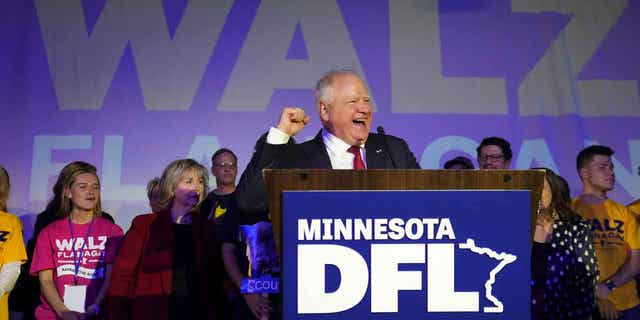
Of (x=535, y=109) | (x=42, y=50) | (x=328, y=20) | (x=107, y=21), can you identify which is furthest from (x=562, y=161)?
(x=42, y=50)

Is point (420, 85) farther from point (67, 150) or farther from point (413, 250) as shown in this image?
point (413, 250)

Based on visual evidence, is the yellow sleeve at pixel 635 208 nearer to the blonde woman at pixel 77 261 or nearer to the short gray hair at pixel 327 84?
the short gray hair at pixel 327 84

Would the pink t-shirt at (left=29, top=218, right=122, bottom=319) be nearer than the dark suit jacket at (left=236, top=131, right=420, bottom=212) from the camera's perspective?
No

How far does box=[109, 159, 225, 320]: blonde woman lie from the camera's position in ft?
10.6

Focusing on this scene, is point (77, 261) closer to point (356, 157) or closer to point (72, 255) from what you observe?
point (72, 255)

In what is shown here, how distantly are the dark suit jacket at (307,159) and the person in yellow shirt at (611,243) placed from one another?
2314 millimetres

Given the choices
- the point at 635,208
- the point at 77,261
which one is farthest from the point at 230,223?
the point at 635,208

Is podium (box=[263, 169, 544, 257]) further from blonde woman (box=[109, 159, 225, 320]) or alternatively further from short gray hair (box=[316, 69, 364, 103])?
blonde woman (box=[109, 159, 225, 320])

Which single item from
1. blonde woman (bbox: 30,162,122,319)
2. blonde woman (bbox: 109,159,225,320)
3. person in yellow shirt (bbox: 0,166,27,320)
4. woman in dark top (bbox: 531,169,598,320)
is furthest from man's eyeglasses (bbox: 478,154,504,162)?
person in yellow shirt (bbox: 0,166,27,320)

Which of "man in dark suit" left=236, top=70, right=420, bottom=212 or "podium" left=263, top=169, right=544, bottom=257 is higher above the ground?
"man in dark suit" left=236, top=70, right=420, bottom=212

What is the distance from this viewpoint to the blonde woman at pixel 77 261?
11.8ft

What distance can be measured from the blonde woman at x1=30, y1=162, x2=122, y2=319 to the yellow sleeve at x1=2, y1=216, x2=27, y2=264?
89 mm

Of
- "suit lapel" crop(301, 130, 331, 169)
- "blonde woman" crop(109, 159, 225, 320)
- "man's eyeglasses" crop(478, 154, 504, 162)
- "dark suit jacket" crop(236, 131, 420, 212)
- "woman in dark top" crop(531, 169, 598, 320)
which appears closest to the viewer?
"dark suit jacket" crop(236, 131, 420, 212)

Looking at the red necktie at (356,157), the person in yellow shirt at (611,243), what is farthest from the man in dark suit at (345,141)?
the person in yellow shirt at (611,243)
